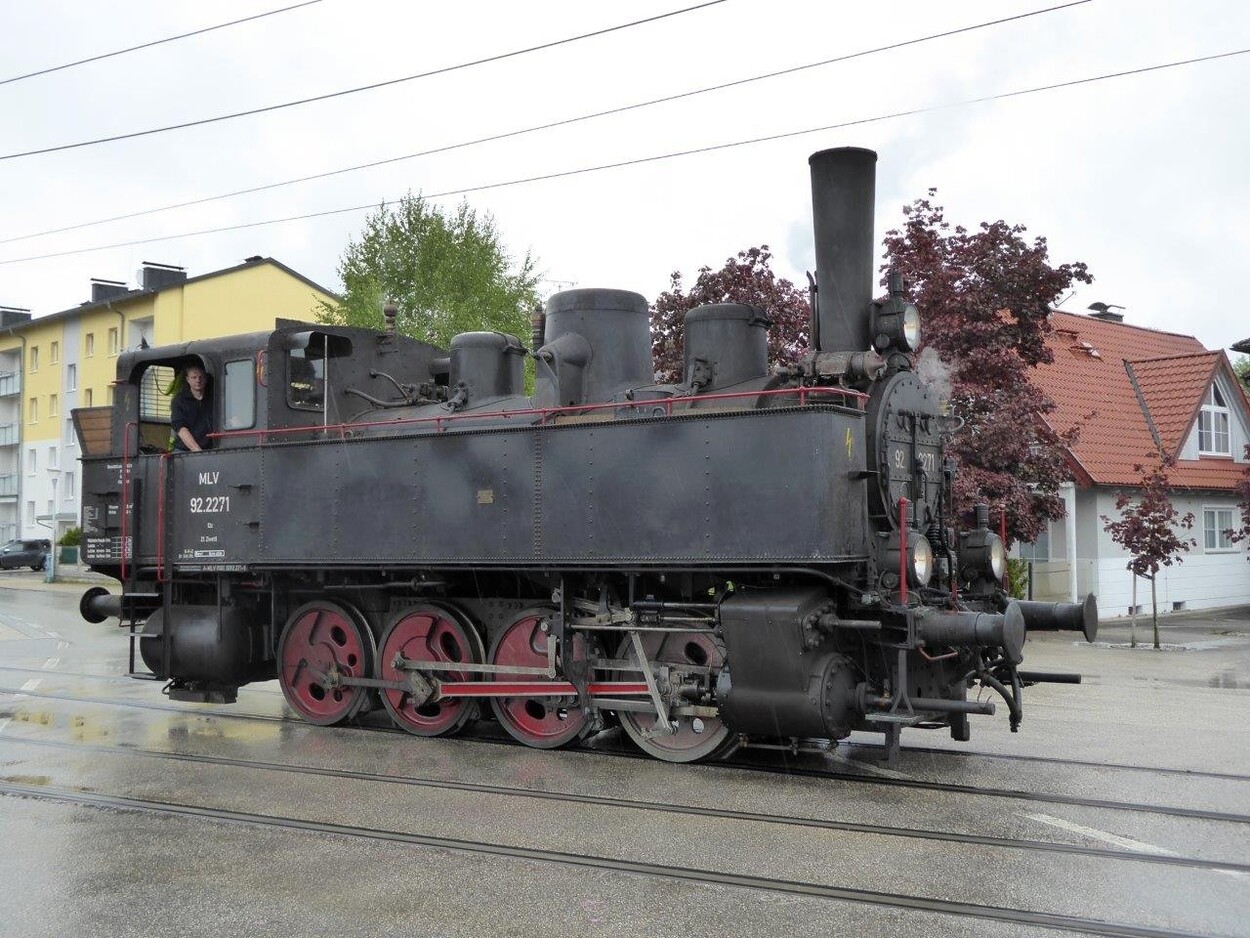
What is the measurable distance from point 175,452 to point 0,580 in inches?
1232

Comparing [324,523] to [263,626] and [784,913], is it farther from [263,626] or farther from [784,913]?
[784,913]

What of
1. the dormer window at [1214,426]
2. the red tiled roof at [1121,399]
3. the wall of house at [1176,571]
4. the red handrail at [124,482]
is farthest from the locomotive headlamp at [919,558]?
the dormer window at [1214,426]

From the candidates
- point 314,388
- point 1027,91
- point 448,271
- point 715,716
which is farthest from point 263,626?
point 448,271

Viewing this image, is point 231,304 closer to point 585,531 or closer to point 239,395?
point 239,395

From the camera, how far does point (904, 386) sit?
794cm

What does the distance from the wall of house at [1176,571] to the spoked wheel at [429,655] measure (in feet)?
45.2

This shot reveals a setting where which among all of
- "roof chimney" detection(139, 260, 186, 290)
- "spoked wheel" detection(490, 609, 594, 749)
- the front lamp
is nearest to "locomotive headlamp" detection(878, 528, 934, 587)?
the front lamp

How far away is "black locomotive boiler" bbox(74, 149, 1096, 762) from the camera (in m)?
7.20

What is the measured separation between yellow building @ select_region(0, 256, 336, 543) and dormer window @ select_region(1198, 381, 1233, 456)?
2553cm

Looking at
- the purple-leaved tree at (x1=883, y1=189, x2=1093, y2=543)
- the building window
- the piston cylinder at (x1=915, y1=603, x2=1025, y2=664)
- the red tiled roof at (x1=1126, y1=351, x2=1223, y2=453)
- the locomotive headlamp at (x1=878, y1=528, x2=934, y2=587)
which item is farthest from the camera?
the building window

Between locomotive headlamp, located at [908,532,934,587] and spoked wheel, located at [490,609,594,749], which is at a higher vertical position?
locomotive headlamp, located at [908,532,934,587]

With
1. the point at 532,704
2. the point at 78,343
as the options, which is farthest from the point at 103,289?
the point at 532,704

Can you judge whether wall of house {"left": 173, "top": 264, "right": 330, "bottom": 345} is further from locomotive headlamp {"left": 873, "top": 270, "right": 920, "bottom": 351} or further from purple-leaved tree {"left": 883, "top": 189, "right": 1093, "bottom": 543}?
locomotive headlamp {"left": 873, "top": 270, "right": 920, "bottom": 351}

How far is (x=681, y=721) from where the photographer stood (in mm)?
8125
